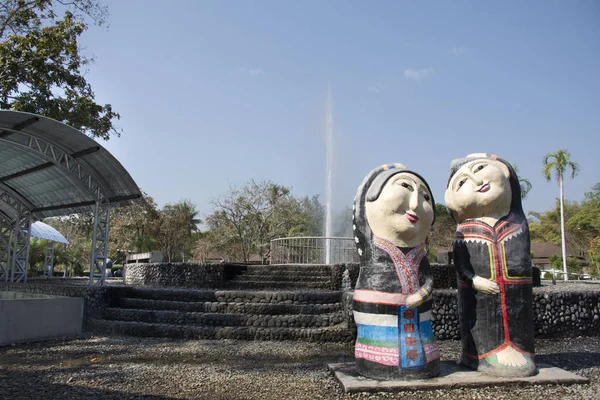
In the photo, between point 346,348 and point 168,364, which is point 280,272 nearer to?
point 346,348

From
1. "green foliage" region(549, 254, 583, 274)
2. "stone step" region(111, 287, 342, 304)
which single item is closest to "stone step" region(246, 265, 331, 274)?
"stone step" region(111, 287, 342, 304)

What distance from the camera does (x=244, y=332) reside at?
328 inches

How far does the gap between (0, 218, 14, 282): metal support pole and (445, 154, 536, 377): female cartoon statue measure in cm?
1692

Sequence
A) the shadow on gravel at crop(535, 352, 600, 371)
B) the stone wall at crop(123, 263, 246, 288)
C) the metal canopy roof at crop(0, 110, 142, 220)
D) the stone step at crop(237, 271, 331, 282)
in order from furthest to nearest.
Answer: the stone wall at crop(123, 263, 246, 288), the stone step at crop(237, 271, 331, 282), the metal canopy roof at crop(0, 110, 142, 220), the shadow on gravel at crop(535, 352, 600, 371)

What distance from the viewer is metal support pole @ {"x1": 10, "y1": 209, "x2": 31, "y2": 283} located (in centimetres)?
1634

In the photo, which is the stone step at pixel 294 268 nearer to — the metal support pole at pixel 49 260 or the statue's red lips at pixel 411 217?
the statue's red lips at pixel 411 217

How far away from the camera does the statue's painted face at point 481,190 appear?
5.16 meters

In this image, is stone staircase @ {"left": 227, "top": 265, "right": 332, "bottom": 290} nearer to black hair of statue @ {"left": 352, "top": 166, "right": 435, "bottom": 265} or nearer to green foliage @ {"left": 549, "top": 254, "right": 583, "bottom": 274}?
black hair of statue @ {"left": 352, "top": 166, "right": 435, "bottom": 265}

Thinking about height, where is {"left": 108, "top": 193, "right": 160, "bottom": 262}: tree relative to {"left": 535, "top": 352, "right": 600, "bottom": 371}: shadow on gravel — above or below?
above

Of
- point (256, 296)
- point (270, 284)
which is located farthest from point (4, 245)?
point (256, 296)

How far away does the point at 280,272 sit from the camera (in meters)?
13.4

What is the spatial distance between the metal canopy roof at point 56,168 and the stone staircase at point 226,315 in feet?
11.6

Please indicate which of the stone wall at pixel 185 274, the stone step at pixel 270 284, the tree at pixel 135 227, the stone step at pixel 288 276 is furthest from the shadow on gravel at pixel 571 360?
the tree at pixel 135 227

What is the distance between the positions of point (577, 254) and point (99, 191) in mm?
47013
